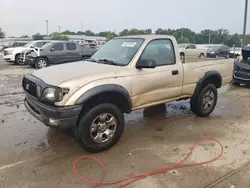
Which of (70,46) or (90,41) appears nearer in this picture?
(70,46)

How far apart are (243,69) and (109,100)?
750 cm

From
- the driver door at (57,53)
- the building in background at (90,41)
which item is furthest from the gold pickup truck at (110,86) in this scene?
the building in background at (90,41)

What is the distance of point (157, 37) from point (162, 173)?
2566 millimetres

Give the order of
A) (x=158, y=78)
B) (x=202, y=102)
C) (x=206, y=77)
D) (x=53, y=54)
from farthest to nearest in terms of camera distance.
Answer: (x=53, y=54) < (x=202, y=102) < (x=206, y=77) < (x=158, y=78)

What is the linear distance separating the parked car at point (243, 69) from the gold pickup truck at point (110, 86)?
5049 millimetres

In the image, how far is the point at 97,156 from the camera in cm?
380

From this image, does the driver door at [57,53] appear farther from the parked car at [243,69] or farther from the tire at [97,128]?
the tire at [97,128]

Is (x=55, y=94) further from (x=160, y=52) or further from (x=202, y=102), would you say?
(x=202, y=102)

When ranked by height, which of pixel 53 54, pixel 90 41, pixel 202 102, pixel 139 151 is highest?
pixel 90 41

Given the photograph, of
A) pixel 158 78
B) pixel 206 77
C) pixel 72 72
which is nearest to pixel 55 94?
pixel 72 72

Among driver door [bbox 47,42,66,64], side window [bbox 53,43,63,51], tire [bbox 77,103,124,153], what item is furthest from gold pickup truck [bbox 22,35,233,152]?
side window [bbox 53,43,63,51]

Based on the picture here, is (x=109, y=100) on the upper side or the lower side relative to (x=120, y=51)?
lower

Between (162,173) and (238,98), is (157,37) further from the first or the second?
(238,98)

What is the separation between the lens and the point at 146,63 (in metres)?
4.05
